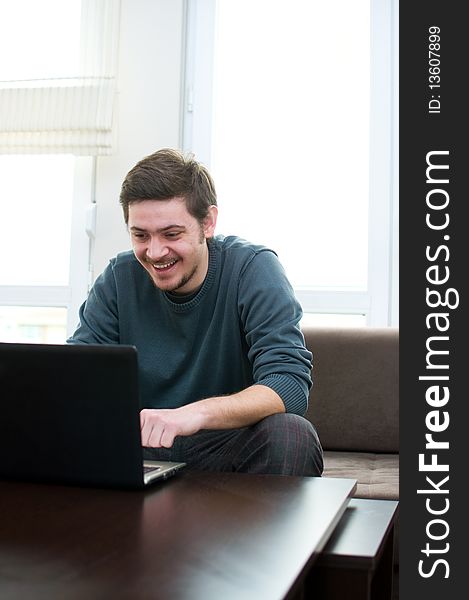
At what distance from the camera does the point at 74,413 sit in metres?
1.07

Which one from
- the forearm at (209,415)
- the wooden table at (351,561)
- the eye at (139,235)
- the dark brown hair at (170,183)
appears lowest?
the wooden table at (351,561)

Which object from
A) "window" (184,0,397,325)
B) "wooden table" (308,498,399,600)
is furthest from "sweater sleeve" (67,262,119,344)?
"window" (184,0,397,325)

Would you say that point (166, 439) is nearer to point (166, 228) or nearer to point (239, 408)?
point (239, 408)

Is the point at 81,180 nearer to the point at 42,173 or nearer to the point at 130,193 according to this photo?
the point at 42,173

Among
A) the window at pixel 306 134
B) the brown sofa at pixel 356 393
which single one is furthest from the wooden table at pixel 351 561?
the window at pixel 306 134

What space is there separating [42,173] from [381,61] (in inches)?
53.5

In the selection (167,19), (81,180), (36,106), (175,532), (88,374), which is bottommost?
(175,532)

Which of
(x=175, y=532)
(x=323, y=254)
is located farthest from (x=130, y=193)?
(x=323, y=254)

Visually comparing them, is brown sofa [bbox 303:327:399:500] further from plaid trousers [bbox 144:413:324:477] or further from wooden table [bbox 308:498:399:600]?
wooden table [bbox 308:498:399:600]

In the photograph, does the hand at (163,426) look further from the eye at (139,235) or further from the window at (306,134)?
the window at (306,134)

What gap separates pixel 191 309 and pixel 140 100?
151cm

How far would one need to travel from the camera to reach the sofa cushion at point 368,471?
6.06 ft

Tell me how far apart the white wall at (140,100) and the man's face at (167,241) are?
1.27 meters

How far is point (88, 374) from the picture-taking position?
41.4 inches
